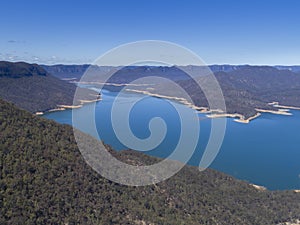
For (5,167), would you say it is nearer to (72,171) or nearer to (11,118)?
(72,171)

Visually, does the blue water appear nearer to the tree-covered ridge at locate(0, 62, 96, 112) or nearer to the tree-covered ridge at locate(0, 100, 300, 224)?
the tree-covered ridge at locate(0, 62, 96, 112)

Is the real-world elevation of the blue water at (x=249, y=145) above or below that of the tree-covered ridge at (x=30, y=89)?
below

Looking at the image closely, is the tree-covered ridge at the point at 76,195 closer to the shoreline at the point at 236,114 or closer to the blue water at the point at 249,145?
the blue water at the point at 249,145

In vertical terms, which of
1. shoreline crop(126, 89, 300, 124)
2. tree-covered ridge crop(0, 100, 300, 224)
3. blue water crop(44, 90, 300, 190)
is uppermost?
tree-covered ridge crop(0, 100, 300, 224)

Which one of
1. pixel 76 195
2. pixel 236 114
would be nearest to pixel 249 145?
pixel 236 114

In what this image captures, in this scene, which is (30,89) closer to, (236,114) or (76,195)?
(236,114)

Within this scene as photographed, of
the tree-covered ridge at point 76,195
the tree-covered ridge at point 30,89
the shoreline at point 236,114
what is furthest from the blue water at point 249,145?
the tree-covered ridge at point 76,195

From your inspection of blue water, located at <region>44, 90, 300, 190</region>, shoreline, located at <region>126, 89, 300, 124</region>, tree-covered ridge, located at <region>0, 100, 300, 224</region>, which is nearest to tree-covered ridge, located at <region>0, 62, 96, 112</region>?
blue water, located at <region>44, 90, 300, 190</region>
